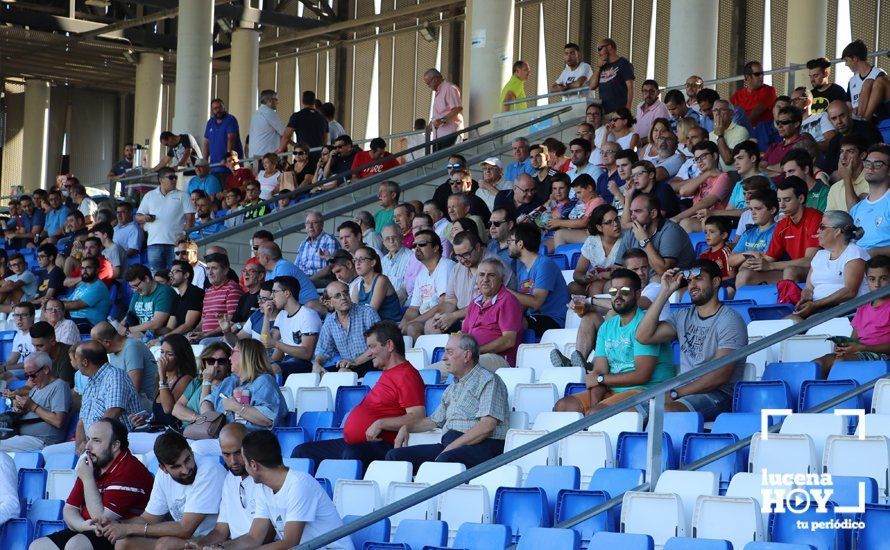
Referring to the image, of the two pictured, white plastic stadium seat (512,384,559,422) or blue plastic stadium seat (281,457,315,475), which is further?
white plastic stadium seat (512,384,559,422)

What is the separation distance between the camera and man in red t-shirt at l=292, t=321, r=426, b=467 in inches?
276

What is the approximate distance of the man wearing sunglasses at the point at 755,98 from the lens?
12.3 metres

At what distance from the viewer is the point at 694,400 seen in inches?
256

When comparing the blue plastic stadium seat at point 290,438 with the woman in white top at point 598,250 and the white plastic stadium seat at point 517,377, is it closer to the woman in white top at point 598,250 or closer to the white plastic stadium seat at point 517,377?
the white plastic stadium seat at point 517,377

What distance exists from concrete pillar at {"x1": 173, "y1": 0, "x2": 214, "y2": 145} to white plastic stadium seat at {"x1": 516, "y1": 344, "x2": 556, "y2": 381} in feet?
43.3

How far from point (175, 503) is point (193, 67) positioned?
14.4m

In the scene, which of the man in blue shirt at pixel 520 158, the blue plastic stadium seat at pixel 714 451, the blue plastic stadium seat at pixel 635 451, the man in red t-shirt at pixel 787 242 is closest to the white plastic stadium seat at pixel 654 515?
the blue plastic stadium seat at pixel 714 451

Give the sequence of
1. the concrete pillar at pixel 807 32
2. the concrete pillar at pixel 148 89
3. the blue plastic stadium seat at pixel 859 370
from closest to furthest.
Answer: the blue plastic stadium seat at pixel 859 370, the concrete pillar at pixel 807 32, the concrete pillar at pixel 148 89

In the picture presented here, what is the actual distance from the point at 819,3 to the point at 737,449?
1198cm

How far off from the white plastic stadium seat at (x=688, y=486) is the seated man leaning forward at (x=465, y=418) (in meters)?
1.27

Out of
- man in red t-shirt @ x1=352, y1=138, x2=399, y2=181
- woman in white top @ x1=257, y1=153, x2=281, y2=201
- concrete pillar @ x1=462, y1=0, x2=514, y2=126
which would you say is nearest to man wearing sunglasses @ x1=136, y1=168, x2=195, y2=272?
woman in white top @ x1=257, y1=153, x2=281, y2=201

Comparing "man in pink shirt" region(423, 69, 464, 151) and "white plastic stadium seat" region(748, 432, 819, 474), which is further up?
"man in pink shirt" region(423, 69, 464, 151)

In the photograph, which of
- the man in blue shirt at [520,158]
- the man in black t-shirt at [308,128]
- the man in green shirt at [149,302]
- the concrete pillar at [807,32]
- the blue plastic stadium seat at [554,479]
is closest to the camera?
the blue plastic stadium seat at [554,479]

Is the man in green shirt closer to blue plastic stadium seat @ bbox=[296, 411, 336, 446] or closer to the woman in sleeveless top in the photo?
the woman in sleeveless top
